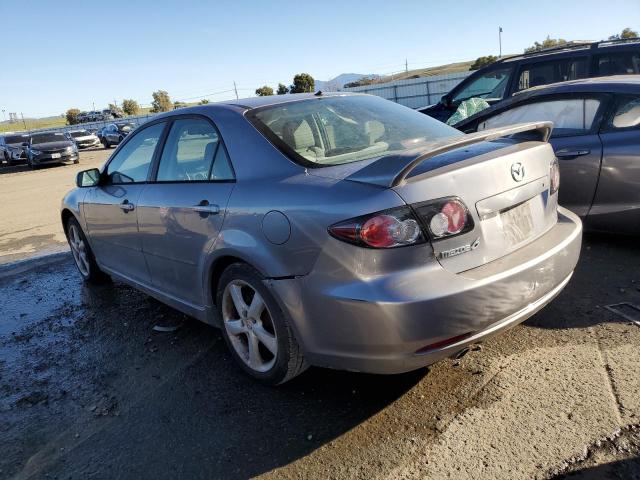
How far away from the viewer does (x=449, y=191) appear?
240cm

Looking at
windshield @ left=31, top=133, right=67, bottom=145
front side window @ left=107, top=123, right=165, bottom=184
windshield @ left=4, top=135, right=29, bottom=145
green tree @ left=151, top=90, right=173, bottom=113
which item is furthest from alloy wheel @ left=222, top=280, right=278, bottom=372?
green tree @ left=151, top=90, right=173, bottom=113

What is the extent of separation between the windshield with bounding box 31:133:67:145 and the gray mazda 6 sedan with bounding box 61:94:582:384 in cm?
2311

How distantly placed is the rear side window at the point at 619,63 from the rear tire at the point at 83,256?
704cm

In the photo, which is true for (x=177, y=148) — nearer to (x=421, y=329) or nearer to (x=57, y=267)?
(x=421, y=329)

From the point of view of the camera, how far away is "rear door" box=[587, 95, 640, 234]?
13.9 feet

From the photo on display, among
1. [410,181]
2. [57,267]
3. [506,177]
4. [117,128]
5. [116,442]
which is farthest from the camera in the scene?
[117,128]

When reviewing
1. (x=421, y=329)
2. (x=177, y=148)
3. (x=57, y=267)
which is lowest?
(x=57, y=267)

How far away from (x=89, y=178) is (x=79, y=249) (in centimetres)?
113

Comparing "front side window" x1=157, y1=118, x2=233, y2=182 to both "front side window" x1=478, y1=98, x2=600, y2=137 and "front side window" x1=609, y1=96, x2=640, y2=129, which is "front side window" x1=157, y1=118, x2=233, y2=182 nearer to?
"front side window" x1=478, y1=98, x2=600, y2=137

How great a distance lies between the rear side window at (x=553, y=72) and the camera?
763cm

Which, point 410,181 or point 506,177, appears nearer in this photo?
point 410,181

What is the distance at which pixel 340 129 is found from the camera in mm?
3293

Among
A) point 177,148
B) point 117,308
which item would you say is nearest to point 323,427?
point 177,148

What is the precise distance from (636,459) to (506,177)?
1.35 meters
